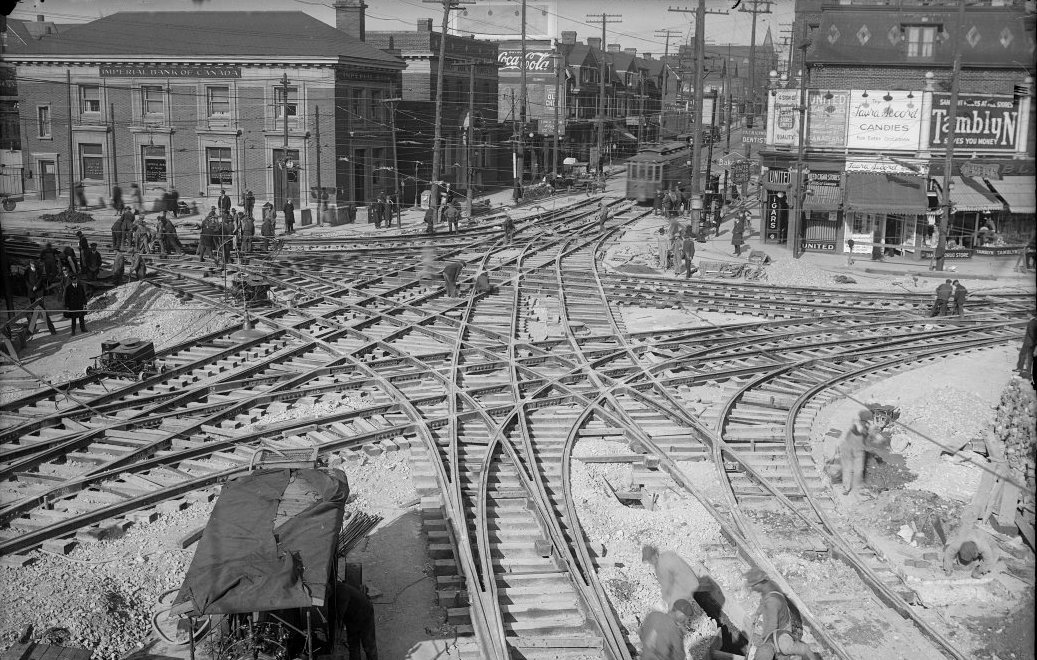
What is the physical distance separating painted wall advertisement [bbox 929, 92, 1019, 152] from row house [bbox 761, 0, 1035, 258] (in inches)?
1.3

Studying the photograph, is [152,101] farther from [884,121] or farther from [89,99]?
[884,121]

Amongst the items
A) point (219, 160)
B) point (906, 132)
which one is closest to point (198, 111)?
point (219, 160)

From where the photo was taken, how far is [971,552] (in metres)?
11.8

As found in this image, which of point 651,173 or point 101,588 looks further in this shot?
point 651,173

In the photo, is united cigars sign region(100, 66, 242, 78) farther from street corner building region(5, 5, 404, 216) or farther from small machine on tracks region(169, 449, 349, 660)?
small machine on tracks region(169, 449, 349, 660)

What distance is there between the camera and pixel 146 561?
11383 mm

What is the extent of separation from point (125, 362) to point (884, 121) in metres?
26.9

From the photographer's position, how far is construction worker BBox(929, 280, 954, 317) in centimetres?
2548

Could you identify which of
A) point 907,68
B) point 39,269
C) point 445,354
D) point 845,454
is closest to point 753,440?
point 845,454

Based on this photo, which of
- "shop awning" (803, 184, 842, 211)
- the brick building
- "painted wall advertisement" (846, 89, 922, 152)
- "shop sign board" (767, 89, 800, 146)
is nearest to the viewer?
"painted wall advertisement" (846, 89, 922, 152)

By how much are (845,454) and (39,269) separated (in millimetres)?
18527

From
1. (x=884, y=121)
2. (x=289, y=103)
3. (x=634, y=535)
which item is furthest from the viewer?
(x=289, y=103)

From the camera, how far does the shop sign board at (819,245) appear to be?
36.8 m

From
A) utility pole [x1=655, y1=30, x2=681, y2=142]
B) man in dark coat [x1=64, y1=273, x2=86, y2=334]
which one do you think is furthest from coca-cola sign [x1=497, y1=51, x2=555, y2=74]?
man in dark coat [x1=64, y1=273, x2=86, y2=334]
